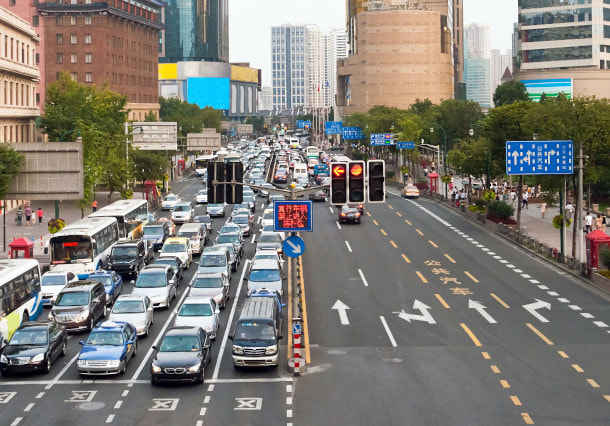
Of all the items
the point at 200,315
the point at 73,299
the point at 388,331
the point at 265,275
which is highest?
the point at 265,275

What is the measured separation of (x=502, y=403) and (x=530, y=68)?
161986mm

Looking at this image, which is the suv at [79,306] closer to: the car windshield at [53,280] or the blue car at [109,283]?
the blue car at [109,283]

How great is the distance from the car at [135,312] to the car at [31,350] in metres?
3.57

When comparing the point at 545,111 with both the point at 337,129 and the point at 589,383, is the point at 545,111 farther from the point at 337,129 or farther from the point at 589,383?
the point at 337,129

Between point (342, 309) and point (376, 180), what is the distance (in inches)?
512

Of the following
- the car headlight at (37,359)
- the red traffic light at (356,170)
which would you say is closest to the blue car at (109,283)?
the car headlight at (37,359)

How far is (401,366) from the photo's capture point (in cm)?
3041

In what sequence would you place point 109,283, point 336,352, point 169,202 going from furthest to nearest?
point 169,202
point 109,283
point 336,352

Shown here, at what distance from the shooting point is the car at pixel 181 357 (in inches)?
1098

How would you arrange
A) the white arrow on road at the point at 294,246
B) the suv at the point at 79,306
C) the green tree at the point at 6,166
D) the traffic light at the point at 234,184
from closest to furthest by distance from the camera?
the traffic light at the point at 234,184, the white arrow on road at the point at 294,246, the suv at the point at 79,306, the green tree at the point at 6,166

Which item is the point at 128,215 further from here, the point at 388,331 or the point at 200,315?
the point at 388,331

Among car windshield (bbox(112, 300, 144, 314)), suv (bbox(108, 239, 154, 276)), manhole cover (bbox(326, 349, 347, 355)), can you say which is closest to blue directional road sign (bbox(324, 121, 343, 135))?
suv (bbox(108, 239, 154, 276))

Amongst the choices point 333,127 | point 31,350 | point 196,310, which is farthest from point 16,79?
point 333,127

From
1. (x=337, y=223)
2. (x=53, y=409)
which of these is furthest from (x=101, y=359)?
(x=337, y=223)
